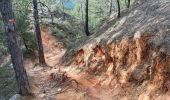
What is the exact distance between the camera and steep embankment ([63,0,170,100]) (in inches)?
417

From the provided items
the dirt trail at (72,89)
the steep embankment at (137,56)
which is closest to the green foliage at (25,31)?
the dirt trail at (72,89)

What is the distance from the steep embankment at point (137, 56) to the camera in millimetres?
10586

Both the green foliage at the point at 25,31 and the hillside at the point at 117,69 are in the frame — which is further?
the green foliage at the point at 25,31

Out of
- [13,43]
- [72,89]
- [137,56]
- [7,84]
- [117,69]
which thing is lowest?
[7,84]

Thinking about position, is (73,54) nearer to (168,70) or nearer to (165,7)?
(165,7)

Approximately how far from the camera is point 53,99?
12.3 m

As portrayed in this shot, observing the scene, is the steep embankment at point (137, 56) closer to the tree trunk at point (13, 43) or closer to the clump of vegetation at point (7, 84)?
the tree trunk at point (13, 43)

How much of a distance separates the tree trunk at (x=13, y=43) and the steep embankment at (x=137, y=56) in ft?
10.6

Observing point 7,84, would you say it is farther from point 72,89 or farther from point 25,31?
point 25,31

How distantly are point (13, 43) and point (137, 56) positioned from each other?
4698 mm

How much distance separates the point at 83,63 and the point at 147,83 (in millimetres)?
5815

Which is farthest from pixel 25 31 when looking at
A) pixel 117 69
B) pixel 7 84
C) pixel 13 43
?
pixel 13 43

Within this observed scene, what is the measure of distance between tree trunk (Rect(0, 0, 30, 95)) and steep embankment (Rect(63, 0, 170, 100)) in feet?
10.6

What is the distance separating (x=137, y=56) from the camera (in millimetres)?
12234
